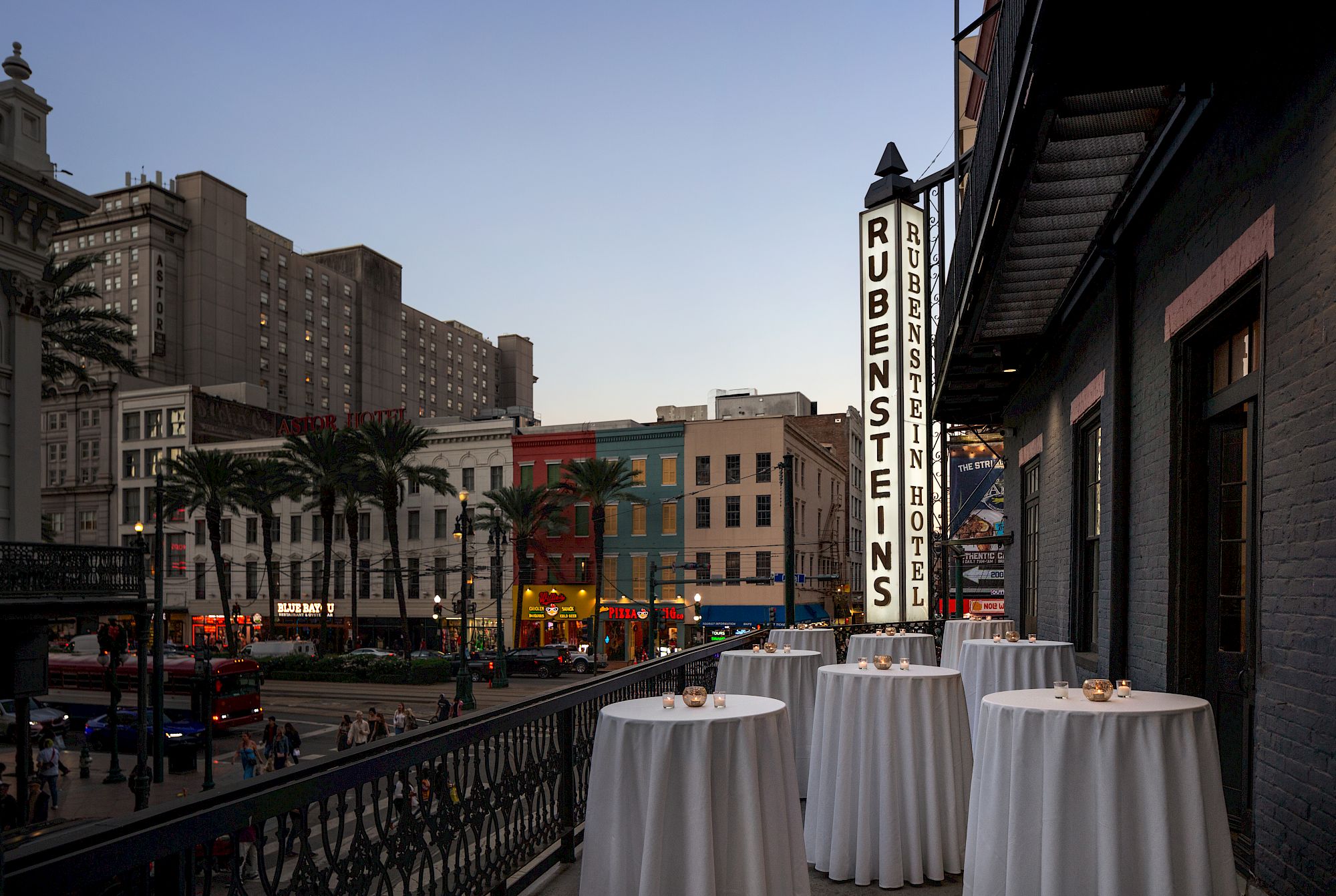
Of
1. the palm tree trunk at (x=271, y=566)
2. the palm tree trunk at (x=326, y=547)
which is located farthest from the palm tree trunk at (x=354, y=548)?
the palm tree trunk at (x=271, y=566)

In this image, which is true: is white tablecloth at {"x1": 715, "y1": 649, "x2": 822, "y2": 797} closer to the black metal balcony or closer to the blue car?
the black metal balcony

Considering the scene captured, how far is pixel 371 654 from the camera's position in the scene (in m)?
48.0

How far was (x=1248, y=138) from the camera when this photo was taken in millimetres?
5340

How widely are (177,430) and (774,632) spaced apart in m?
64.6

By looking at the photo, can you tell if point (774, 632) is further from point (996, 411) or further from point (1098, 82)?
point (996, 411)

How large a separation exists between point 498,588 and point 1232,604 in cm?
4454

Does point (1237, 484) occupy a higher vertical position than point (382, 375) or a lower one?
lower

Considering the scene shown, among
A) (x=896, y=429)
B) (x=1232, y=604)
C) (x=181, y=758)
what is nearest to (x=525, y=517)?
(x=181, y=758)

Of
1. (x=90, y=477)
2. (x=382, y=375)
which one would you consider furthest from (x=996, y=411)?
(x=382, y=375)

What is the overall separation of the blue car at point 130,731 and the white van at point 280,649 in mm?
16555

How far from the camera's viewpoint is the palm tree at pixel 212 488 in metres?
53.8

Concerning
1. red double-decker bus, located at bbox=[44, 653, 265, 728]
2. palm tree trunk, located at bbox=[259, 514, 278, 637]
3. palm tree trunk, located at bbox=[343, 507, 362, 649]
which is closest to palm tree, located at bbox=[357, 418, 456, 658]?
palm tree trunk, located at bbox=[343, 507, 362, 649]

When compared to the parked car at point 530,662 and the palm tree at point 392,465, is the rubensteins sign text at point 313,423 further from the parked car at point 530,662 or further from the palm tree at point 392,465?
the parked car at point 530,662

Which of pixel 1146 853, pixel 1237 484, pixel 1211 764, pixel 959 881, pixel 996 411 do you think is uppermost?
pixel 996 411
